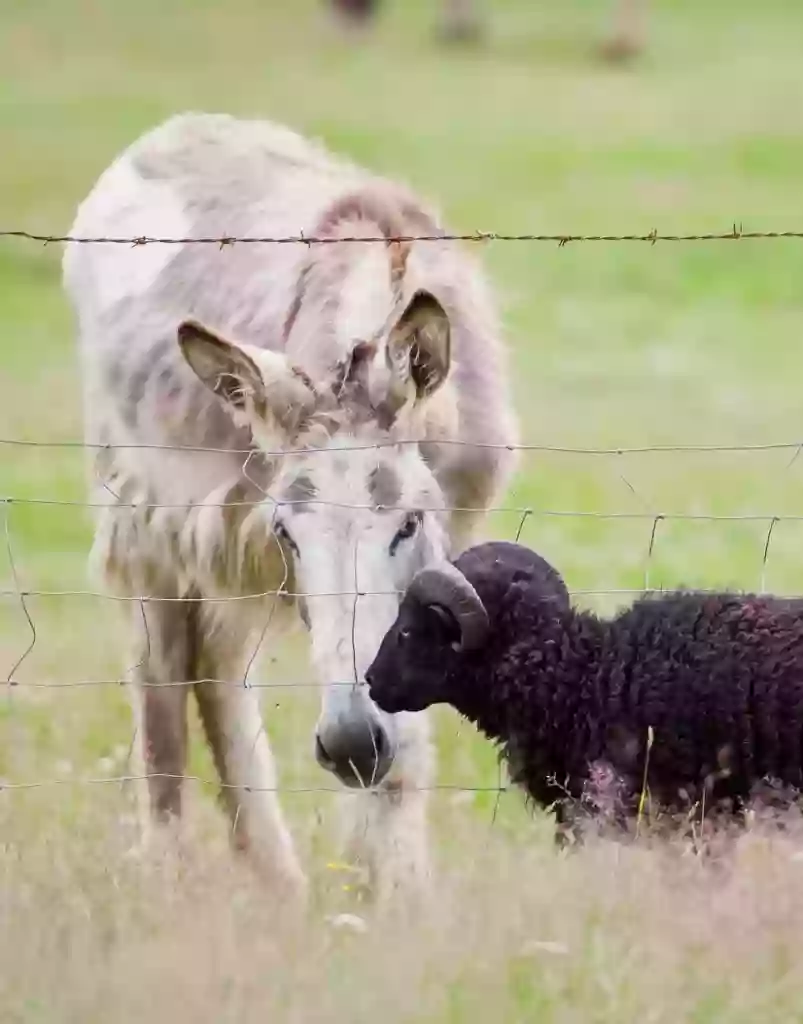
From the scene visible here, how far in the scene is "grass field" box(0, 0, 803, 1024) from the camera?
3.79m

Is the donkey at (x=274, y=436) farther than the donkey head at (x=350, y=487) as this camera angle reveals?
Yes

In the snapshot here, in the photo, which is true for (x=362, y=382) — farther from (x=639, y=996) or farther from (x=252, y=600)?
(x=639, y=996)

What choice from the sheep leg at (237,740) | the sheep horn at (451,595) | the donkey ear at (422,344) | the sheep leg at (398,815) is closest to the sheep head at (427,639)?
the sheep horn at (451,595)

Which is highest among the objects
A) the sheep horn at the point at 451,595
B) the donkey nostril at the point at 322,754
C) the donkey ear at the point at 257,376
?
the donkey ear at the point at 257,376

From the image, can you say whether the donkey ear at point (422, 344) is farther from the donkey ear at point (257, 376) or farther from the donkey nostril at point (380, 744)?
the donkey nostril at point (380, 744)

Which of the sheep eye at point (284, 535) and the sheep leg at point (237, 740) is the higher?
the sheep eye at point (284, 535)

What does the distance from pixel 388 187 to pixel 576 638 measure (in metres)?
1.82

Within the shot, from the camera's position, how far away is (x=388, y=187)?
5.97 m

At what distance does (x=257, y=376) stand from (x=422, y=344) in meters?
0.45

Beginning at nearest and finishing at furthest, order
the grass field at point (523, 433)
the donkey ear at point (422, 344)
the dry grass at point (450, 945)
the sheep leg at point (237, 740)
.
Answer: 1. the dry grass at point (450, 945)
2. the grass field at point (523, 433)
3. the donkey ear at point (422, 344)
4. the sheep leg at point (237, 740)

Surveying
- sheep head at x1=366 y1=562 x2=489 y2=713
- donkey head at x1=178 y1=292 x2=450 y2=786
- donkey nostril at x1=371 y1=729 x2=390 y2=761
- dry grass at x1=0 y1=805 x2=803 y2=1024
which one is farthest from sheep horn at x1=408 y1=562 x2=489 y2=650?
A: dry grass at x1=0 y1=805 x2=803 y2=1024

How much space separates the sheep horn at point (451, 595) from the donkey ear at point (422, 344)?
654mm

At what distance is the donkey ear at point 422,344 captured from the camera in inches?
199

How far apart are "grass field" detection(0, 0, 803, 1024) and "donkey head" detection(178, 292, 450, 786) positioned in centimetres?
43
